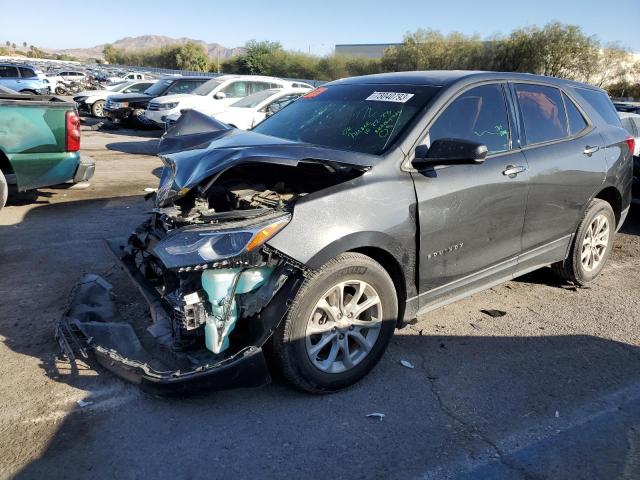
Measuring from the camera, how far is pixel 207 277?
2773mm

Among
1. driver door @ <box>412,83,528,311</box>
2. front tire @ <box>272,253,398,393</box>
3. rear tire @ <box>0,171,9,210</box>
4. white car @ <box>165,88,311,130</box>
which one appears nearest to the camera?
front tire @ <box>272,253,398,393</box>

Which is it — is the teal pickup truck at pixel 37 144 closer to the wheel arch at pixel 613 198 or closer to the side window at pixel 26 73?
the wheel arch at pixel 613 198

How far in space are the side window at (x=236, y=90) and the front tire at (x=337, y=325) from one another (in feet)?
41.6

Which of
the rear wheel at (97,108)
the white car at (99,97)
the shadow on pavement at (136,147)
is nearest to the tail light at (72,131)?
the shadow on pavement at (136,147)

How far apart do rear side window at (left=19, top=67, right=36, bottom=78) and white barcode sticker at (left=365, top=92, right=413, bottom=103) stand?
23797 mm

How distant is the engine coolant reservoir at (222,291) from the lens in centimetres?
278

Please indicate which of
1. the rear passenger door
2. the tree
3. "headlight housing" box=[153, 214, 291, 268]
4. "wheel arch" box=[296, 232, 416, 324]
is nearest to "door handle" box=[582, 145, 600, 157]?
the rear passenger door

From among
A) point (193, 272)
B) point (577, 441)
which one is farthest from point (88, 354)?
point (577, 441)

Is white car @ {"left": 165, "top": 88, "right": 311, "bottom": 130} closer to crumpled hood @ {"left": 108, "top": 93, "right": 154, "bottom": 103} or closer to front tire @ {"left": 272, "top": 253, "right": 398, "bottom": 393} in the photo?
crumpled hood @ {"left": 108, "top": 93, "right": 154, "bottom": 103}

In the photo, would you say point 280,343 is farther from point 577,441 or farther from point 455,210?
point 577,441

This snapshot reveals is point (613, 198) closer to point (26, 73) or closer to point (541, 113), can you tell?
point (541, 113)

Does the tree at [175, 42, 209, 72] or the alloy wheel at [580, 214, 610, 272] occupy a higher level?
the tree at [175, 42, 209, 72]

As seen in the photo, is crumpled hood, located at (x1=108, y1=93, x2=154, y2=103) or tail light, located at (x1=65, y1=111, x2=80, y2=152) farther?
crumpled hood, located at (x1=108, y1=93, x2=154, y2=103)

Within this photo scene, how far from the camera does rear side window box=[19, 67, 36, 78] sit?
22688mm
